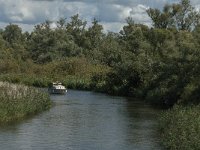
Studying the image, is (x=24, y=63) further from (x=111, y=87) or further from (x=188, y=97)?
(x=188, y=97)

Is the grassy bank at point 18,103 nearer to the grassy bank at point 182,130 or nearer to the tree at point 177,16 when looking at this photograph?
the grassy bank at point 182,130

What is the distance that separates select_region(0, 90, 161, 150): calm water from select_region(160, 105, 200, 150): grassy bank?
4.33ft

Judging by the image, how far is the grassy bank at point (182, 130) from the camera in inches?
1135

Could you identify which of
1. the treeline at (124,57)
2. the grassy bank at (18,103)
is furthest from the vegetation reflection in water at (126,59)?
the grassy bank at (18,103)

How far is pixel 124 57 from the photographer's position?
96.4m

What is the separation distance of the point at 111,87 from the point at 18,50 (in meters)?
56.3

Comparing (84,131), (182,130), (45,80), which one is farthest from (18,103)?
(45,80)

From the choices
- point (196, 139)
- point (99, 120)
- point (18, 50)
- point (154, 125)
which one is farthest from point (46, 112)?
point (18, 50)

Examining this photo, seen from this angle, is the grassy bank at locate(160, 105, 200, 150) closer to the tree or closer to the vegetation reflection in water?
the vegetation reflection in water

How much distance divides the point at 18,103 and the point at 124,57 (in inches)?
1934

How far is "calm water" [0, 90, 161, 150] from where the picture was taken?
113 feet

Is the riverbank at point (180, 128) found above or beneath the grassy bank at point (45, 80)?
beneath

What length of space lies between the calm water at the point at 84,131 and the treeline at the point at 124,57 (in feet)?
22.3

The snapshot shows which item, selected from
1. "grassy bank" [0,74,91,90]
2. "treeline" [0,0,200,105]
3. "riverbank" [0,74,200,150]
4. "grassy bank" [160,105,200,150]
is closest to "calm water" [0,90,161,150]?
"riverbank" [0,74,200,150]
